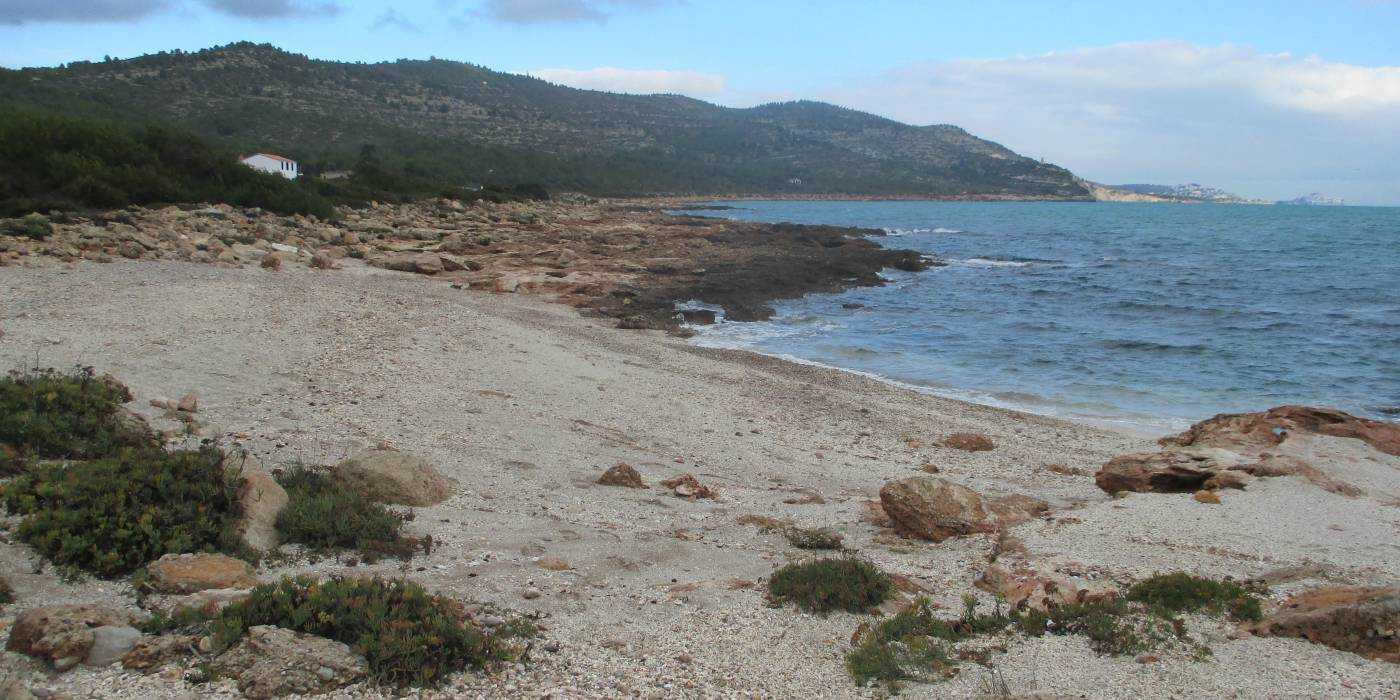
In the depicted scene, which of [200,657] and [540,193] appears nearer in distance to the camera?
[200,657]

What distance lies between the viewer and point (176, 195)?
78.2 feet

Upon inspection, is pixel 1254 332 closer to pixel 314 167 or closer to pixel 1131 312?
pixel 1131 312

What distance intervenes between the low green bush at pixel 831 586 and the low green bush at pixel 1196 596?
5.31ft

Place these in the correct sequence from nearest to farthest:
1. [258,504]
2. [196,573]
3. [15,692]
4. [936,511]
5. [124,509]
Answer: [15,692] < [196,573] < [124,509] < [258,504] < [936,511]

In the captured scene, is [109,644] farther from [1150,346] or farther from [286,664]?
[1150,346]

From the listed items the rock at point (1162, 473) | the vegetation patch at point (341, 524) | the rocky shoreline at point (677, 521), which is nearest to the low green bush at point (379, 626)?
the rocky shoreline at point (677, 521)

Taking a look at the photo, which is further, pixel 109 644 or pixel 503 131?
pixel 503 131

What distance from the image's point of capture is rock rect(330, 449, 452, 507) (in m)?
6.81

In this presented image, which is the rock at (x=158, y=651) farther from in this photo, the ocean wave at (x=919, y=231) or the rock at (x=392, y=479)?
the ocean wave at (x=919, y=231)

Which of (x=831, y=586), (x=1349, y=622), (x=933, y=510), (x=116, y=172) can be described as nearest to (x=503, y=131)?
(x=116, y=172)

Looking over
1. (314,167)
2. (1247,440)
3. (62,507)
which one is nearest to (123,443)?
(62,507)

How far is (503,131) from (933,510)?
106081 millimetres

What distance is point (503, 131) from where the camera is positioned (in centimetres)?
10594

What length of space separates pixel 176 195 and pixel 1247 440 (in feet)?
85.1
